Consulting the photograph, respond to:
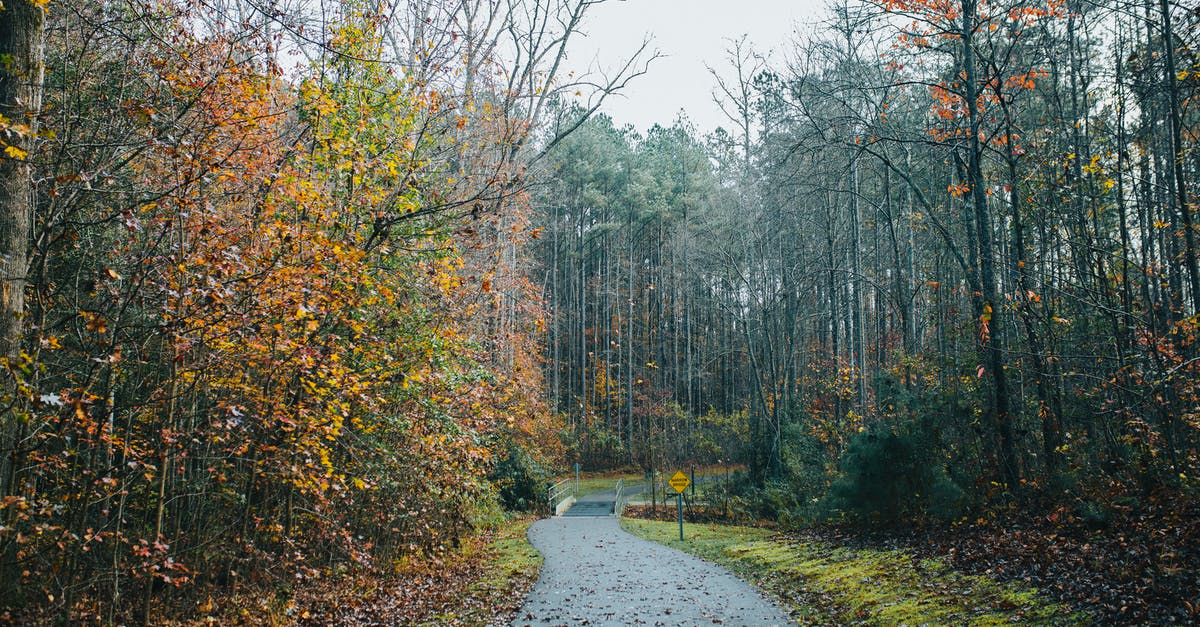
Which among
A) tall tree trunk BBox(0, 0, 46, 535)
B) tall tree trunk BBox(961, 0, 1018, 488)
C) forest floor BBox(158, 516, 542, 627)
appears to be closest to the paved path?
forest floor BBox(158, 516, 542, 627)

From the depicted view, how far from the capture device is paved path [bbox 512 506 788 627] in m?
8.57

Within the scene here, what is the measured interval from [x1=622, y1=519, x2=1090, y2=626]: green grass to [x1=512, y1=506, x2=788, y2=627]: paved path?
53cm

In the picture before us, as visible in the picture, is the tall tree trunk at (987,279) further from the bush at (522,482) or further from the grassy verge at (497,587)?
the bush at (522,482)

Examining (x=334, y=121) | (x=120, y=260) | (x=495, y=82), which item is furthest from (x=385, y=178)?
(x=495, y=82)

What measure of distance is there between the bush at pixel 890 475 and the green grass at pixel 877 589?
116cm

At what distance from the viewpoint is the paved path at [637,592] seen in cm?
857

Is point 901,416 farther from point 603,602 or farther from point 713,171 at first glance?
point 713,171

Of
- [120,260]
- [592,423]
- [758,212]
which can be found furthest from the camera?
[592,423]

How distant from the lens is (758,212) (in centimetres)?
2788

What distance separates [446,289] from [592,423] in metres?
32.5

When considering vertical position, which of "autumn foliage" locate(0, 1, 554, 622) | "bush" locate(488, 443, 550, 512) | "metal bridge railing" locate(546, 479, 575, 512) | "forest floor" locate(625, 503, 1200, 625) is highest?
"autumn foliage" locate(0, 1, 554, 622)

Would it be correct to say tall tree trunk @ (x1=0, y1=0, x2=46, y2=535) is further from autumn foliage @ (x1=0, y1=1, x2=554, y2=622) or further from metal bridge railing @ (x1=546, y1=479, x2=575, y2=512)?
metal bridge railing @ (x1=546, y1=479, x2=575, y2=512)

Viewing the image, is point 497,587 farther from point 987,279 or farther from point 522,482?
point 522,482

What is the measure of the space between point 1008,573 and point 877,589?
1593mm
